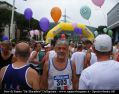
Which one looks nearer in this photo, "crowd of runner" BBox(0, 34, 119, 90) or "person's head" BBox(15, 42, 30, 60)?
"crowd of runner" BBox(0, 34, 119, 90)

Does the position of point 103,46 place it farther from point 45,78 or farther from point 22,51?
point 45,78

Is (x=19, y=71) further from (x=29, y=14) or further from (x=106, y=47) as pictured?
(x=29, y=14)

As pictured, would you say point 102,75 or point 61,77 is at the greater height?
point 102,75

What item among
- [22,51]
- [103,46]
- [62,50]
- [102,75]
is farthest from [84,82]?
[62,50]

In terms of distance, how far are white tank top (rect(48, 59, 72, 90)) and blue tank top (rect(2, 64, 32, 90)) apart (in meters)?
1.19

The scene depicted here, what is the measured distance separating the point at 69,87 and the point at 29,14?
19.6 m

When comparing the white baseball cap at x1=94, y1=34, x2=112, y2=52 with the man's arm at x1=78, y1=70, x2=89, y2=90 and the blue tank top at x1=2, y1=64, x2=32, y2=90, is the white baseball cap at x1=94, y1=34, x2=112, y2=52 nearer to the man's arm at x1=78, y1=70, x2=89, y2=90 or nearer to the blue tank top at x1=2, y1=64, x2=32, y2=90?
the man's arm at x1=78, y1=70, x2=89, y2=90

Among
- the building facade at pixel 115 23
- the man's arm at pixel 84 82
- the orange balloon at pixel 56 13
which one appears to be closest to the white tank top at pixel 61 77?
the man's arm at pixel 84 82

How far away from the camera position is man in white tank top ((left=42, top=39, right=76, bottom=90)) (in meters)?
6.13

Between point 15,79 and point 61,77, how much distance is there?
1306 millimetres

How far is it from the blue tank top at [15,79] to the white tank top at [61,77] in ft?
3.89

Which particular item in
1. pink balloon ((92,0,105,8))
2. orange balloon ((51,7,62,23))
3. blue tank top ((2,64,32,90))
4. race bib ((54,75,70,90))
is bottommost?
race bib ((54,75,70,90))

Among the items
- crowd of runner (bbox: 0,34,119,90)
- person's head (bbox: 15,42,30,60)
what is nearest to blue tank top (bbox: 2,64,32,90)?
crowd of runner (bbox: 0,34,119,90)

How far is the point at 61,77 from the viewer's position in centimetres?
613
